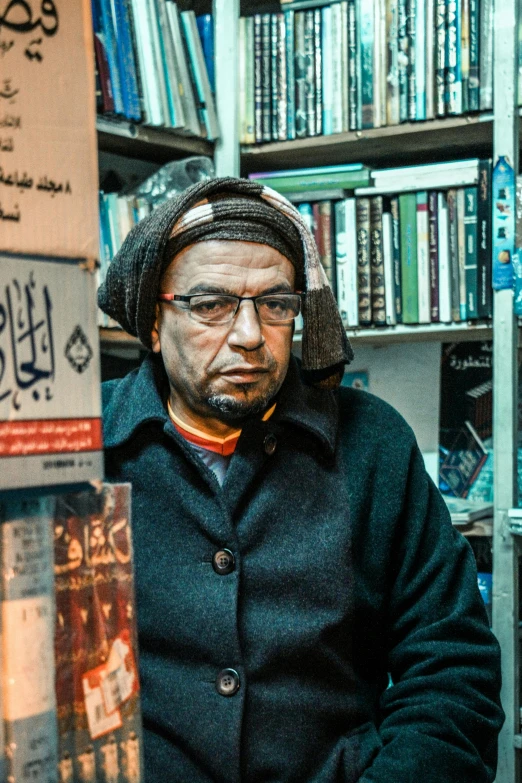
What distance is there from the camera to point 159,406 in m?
1.42

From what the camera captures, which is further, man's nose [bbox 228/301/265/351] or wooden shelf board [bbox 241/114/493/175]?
wooden shelf board [bbox 241/114/493/175]

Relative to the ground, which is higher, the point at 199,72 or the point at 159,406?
the point at 199,72

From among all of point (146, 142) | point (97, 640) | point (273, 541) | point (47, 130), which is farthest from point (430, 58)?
point (97, 640)

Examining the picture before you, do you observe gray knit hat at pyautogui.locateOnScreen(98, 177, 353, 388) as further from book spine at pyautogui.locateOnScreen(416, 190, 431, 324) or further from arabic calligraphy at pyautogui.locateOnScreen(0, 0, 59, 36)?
arabic calligraphy at pyautogui.locateOnScreen(0, 0, 59, 36)

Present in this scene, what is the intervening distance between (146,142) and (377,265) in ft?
2.08

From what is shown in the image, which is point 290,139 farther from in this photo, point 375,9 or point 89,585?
point 89,585

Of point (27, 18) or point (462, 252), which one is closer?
point (27, 18)

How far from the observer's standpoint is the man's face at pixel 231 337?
4.51ft

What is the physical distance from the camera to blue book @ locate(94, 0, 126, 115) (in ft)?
6.46

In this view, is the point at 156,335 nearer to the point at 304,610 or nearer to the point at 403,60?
the point at 304,610

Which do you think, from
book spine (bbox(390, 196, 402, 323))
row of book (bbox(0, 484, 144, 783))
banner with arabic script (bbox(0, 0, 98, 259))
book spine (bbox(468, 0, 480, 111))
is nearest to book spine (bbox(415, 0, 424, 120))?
book spine (bbox(468, 0, 480, 111))

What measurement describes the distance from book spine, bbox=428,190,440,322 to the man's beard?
739mm

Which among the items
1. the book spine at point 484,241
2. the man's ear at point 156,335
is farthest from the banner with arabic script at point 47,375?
the book spine at point 484,241

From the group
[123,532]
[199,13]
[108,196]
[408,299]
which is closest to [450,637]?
[123,532]
